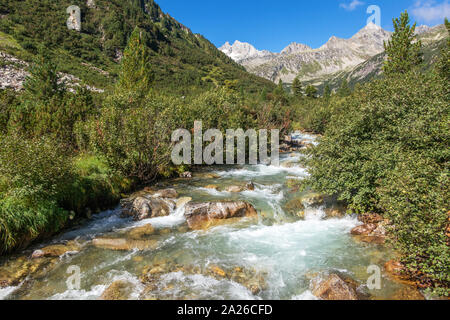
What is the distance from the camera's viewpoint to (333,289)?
7344 millimetres

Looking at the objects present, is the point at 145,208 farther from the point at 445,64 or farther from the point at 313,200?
the point at 445,64

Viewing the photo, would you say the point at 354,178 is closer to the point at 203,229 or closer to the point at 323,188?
the point at 323,188

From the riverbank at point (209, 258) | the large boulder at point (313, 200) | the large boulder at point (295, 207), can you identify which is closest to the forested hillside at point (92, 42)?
the riverbank at point (209, 258)

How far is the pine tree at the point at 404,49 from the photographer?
36125 mm

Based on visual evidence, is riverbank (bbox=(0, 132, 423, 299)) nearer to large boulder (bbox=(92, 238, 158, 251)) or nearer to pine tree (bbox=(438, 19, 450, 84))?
large boulder (bbox=(92, 238, 158, 251))

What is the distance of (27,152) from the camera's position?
384 inches

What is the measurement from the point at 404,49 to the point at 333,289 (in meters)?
44.2

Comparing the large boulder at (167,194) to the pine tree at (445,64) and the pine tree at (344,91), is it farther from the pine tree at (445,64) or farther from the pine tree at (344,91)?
Answer: the pine tree at (344,91)

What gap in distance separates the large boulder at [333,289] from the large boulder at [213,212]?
603 cm

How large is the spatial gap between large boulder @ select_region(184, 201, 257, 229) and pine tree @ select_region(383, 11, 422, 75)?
122 feet

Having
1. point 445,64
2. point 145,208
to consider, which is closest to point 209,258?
point 145,208

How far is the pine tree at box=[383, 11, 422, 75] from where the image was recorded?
3612 cm
